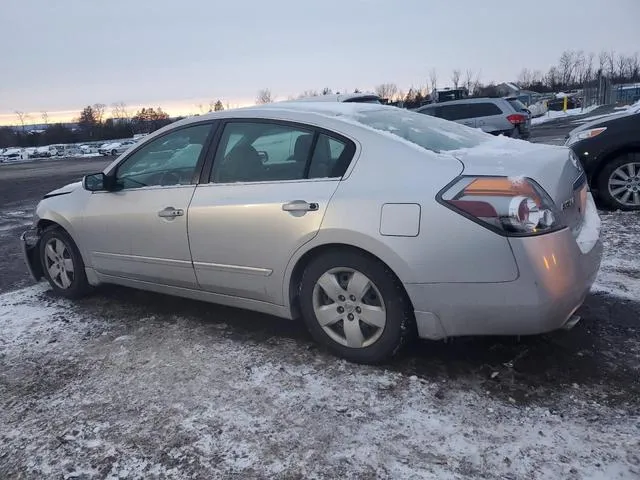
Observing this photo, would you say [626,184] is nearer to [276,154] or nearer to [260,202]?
[276,154]

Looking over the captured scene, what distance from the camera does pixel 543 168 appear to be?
2910mm

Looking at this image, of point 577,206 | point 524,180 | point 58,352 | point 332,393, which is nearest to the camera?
point 524,180

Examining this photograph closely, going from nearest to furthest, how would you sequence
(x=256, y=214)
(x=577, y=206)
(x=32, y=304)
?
(x=577, y=206)
(x=256, y=214)
(x=32, y=304)

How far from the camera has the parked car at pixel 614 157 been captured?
254 inches

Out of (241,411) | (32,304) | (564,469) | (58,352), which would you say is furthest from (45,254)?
(564,469)

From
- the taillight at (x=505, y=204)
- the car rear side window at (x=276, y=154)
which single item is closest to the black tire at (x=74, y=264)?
the car rear side window at (x=276, y=154)

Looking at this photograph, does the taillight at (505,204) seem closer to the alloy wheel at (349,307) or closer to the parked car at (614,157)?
the alloy wheel at (349,307)

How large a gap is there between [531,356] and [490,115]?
1252 cm

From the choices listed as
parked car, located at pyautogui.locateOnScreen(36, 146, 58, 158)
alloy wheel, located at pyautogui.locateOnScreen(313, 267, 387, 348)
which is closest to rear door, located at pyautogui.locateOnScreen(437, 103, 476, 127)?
alloy wheel, located at pyautogui.locateOnScreen(313, 267, 387, 348)

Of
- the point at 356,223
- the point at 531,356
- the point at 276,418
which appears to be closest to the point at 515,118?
the point at 531,356

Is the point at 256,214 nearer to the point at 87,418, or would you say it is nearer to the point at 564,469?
the point at 87,418

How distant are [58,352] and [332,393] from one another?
79.5 inches

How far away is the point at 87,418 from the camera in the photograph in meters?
2.83

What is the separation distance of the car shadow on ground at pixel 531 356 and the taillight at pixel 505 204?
842 mm
